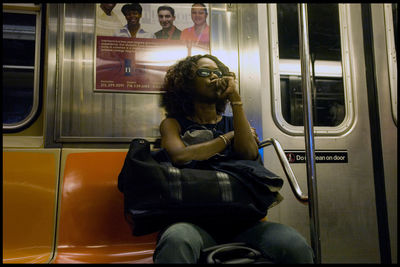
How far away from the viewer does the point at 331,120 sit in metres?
2.41

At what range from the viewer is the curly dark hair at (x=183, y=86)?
76.2 inches

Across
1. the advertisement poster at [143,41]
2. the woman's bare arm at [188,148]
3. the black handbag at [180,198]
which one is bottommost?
the black handbag at [180,198]

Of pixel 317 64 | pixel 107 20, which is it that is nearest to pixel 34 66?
pixel 107 20

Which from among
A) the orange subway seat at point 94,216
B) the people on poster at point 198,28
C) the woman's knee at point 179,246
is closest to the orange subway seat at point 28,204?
the orange subway seat at point 94,216

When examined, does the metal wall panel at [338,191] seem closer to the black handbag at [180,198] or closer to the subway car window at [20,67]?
the black handbag at [180,198]

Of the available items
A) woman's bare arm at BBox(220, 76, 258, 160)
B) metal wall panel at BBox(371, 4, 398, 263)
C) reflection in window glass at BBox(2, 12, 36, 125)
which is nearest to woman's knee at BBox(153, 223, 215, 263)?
woman's bare arm at BBox(220, 76, 258, 160)

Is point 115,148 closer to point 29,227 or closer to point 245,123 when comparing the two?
point 29,227

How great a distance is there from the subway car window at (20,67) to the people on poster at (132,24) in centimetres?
59

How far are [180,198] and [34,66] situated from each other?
5.09ft

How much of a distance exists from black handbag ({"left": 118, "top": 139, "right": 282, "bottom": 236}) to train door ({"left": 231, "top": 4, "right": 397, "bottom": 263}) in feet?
3.27

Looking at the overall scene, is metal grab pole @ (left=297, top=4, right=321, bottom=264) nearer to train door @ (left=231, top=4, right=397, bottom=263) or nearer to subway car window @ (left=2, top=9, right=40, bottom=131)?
train door @ (left=231, top=4, right=397, bottom=263)

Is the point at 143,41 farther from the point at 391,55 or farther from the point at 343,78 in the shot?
the point at 391,55

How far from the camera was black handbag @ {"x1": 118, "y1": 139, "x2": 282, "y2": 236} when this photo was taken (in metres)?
1.26

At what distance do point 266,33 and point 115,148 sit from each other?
1.40 m
